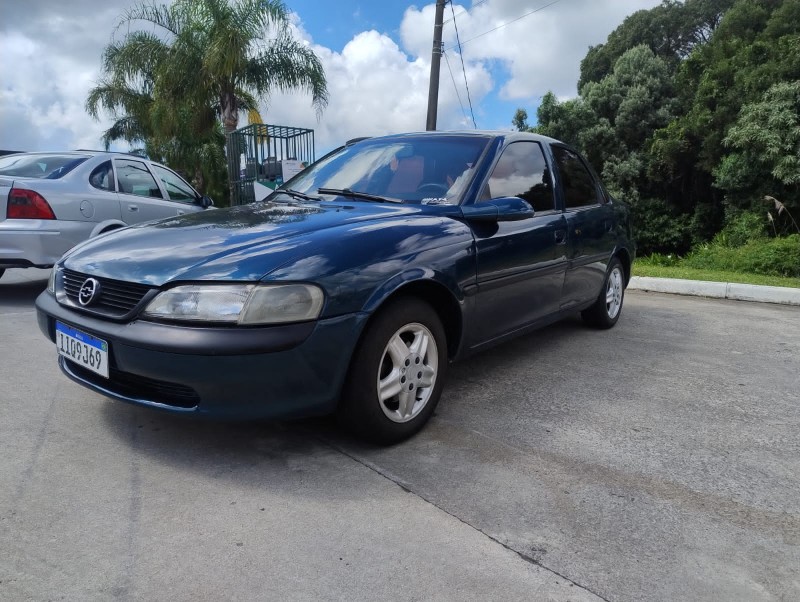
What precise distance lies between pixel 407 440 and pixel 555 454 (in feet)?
2.22

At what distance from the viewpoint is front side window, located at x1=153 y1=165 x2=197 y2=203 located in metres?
7.06

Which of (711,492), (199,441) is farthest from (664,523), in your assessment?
(199,441)

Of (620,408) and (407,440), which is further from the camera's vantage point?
(620,408)

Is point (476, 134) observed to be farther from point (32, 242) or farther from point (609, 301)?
point (32, 242)

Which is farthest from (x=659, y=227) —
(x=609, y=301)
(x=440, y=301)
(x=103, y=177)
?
(x=440, y=301)

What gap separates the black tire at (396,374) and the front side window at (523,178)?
0.98m

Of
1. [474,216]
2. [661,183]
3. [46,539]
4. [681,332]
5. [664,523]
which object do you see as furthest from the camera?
[661,183]

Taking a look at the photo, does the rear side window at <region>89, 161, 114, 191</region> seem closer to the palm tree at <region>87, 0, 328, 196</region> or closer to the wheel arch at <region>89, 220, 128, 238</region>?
the wheel arch at <region>89, 220, 128, 238</region>

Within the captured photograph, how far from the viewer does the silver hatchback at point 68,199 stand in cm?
560

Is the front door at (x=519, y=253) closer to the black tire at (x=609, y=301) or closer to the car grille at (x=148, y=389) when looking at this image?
the black tire at (x=609, y=301)

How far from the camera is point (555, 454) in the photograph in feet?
9.55

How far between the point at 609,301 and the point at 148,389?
3892mm

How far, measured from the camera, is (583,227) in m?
4.50

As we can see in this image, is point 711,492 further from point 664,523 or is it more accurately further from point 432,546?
point 432,546
